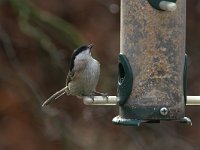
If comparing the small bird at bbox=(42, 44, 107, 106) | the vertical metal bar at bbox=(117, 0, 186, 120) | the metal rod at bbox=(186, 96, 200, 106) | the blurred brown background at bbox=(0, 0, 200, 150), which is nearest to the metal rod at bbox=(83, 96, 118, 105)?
the vertical metal bar at bbox=(117, 0, 186, 120)

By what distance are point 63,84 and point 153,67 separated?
12.2 feet

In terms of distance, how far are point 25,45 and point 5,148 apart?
46.9 inches

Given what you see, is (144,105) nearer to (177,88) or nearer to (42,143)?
(177,88)

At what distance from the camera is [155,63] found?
8047 mm

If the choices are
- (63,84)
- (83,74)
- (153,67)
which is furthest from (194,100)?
(63,84)

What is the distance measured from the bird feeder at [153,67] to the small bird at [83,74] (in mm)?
310

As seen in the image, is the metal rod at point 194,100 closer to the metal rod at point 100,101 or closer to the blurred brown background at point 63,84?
the metal rod at point 100,101

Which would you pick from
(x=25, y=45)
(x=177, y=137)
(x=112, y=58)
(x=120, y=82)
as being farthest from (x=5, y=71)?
(x=120, y=82)

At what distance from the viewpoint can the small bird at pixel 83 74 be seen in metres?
8.45

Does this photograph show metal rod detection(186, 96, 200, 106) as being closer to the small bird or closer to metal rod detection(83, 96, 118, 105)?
metal rod detection(83, 96, 118, 105)

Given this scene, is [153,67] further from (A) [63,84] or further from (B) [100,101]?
(A) [63,84]

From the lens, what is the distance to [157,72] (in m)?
8.04

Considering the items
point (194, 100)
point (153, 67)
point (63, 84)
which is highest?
point (153, 67)

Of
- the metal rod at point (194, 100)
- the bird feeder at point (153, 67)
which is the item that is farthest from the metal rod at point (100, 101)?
the metal rod at point (194, 100)
